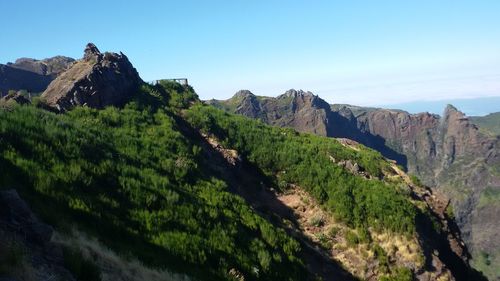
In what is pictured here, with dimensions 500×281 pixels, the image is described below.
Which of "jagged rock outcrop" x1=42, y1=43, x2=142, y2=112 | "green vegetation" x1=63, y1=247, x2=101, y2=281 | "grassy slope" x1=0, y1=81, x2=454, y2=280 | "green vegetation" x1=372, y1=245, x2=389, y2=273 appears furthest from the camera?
"jagged rock outcrop" x1=42, y1=43, x2=142, y2=112

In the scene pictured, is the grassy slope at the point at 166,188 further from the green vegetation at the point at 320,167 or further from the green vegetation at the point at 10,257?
the green vegetation at the point at 10,257

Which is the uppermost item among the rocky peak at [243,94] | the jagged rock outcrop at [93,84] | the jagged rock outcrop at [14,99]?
the rocky peak at [243,94]

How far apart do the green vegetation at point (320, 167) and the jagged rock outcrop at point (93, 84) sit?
210 inches

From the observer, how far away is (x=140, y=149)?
23047 mm

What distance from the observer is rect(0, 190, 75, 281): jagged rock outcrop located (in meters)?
6.54

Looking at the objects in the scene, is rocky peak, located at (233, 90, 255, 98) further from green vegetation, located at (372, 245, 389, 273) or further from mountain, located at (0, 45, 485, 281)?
green vegetation, located at (372, 245, 389, 273)

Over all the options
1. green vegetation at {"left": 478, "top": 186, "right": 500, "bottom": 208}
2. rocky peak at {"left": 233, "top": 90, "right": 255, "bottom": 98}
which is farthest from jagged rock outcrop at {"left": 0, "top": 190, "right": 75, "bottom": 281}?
green vegetation at {"left": 478, "top": 186, "right": 500, "bottom": 208}

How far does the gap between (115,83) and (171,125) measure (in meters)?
6.10

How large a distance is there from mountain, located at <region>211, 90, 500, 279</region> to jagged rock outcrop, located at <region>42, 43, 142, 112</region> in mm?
94742

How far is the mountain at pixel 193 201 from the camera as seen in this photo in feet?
33.4

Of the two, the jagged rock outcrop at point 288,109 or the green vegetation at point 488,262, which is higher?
the jagged rock outcrop at point 288,109

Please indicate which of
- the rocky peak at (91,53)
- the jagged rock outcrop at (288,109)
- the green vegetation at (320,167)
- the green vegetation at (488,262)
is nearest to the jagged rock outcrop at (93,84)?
the rocky peak at (91,53)

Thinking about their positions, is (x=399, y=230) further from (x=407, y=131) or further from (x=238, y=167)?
(x=407, y=131)

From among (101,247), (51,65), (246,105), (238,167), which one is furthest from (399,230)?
(246,105)
